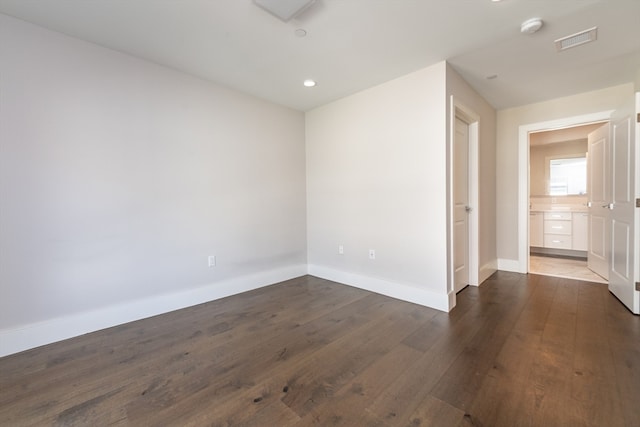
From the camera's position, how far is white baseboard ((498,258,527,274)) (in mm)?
4125

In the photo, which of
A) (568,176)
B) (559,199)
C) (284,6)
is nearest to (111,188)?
(284,6)

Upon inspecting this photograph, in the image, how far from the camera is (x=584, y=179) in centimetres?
523

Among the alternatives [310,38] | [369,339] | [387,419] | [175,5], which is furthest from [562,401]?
[175,5]

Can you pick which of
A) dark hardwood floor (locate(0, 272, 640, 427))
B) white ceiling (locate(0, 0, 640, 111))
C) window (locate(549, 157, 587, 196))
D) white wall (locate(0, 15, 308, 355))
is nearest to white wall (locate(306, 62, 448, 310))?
white ceiling (locate(0, 0, 640, 111))

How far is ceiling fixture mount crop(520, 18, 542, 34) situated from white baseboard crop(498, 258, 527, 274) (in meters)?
3.29

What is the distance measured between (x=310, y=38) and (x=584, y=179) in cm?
610

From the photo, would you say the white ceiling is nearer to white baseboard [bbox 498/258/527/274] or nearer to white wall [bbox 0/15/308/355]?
white wall [bbox 0/15/308/355]

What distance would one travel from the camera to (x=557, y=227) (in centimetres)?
521

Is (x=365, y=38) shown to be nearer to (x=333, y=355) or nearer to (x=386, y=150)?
(x=386, y=150)

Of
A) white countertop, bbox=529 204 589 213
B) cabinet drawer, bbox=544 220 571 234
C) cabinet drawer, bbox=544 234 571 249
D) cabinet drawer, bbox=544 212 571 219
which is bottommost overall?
cabinet drawer, bbox=544 234 571 249

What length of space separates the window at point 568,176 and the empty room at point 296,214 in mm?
1767

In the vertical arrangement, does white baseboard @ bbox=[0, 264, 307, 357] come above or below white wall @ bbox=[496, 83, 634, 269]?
below

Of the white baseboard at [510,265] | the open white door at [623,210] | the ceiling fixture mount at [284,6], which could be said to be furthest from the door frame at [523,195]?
the ceiling fixture mount at [284,6]

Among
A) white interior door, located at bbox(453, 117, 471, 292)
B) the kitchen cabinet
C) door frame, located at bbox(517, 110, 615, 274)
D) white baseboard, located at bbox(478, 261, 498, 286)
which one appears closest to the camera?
white interior door, located at bbox(453, 117, 471, 292)
